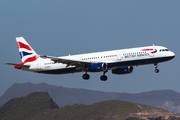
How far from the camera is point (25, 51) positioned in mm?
86625

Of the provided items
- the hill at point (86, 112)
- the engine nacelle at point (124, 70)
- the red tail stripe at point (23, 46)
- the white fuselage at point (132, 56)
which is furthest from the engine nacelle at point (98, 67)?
the hill at point (86, 112)

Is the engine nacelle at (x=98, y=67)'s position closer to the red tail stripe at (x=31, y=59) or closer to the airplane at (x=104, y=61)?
the airplane at (x=104, y=61)

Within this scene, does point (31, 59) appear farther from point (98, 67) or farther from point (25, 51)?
point (98, 67)

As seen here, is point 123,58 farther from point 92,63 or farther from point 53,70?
point 53,70

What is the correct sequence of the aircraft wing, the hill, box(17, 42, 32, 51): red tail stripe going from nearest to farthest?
the aircraft wing < box(17, 42, 32, 51): red tail stripe < the hill

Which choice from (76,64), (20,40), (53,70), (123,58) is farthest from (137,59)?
(20,40)

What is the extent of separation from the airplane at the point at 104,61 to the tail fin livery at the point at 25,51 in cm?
257

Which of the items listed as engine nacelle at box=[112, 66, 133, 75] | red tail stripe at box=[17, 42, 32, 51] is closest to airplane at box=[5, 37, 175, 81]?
engine nacelle at box=[112, 66, 133, 75]

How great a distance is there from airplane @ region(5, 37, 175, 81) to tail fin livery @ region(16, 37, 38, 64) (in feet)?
8.43

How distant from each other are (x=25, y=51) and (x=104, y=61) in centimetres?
2557

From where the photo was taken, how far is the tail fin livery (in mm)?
84125

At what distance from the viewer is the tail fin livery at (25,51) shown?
276ft

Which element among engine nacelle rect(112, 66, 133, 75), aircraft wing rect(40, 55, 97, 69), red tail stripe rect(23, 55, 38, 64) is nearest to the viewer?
aircraft wing rect(40, 55, 97, 69)

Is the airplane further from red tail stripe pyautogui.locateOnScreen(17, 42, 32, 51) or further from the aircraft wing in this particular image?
red tail stripe pyautogui.locateOnScreen(17, 42, 32, 51)
